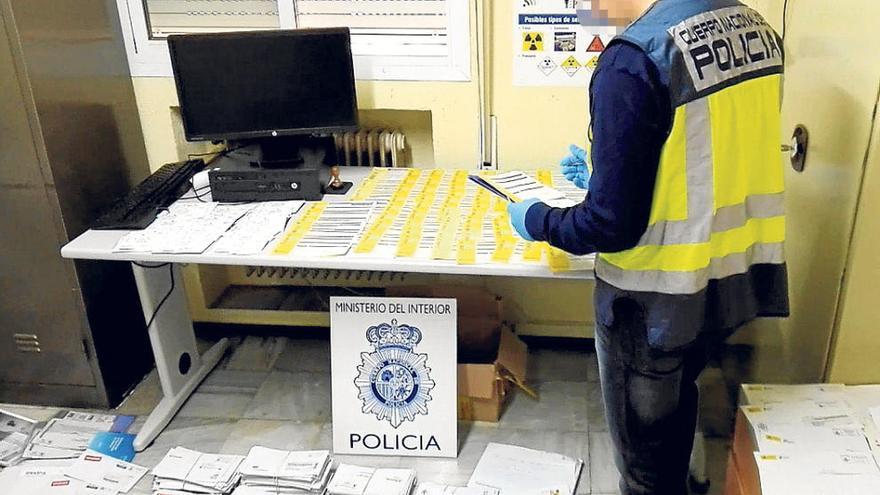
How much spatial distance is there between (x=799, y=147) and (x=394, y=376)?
1.25 meters

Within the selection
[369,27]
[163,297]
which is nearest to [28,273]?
[163,297]

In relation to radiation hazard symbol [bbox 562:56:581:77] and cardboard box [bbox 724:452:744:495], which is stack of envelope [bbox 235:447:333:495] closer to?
cardboard box [bbox 724:452:744:495]

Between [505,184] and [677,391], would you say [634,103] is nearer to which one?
[677,391]

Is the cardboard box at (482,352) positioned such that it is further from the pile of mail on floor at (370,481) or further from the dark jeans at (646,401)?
the dark jeans at (646,401)

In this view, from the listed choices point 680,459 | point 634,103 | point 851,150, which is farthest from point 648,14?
point 680,459

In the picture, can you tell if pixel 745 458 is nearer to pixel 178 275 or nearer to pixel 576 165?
pixel 576 165

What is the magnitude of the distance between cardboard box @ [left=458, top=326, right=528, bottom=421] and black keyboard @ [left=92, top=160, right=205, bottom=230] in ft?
3.27

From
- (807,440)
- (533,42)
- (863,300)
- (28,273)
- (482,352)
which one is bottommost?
(482,352)

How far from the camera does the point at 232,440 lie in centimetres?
A: 239

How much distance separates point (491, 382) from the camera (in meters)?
2.33

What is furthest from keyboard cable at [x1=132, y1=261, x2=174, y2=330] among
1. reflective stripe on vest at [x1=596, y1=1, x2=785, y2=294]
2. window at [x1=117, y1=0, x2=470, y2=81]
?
reflective stripe on vest at [x1=596, y1=1, x2=785, y2=294]

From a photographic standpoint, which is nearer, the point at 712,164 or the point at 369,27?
the point at 712,164

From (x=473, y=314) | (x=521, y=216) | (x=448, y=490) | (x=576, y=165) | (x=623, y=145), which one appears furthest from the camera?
(x=473, y=314)

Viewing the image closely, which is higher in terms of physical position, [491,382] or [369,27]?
[369,27]
